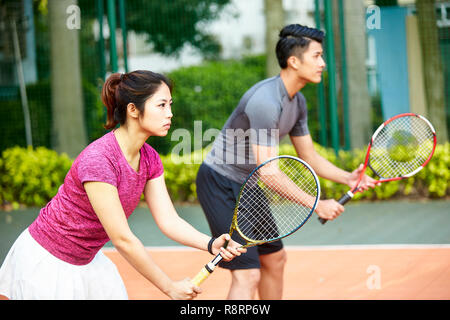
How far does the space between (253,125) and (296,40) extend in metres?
0.56

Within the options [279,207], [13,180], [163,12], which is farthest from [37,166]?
[279,207]

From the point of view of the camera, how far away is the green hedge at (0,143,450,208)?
7.63m

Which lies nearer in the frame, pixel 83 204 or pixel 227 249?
pixel 83 204

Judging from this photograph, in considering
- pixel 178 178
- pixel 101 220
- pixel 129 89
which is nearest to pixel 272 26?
pixel 178 178

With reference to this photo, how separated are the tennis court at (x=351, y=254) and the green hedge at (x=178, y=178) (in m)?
0.19

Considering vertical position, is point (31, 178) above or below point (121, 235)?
below

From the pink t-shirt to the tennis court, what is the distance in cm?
211

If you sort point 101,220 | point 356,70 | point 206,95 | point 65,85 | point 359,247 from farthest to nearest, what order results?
point 206,95, point 65,85, point 356,70, point 359,247, point 101,220

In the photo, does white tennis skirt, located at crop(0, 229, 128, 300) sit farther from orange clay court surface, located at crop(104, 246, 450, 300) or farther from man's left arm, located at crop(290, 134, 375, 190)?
orange clay court surface, located at crop(104, 246, 450, 300)

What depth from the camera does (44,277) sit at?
2.46 metres

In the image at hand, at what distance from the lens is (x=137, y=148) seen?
8.26 feet

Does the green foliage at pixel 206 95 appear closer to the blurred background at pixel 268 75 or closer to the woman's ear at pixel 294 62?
the blurred background at pixel 268 75

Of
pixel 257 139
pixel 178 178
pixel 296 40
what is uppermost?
pixel 296 40

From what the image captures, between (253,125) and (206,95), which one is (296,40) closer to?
(253,125)
